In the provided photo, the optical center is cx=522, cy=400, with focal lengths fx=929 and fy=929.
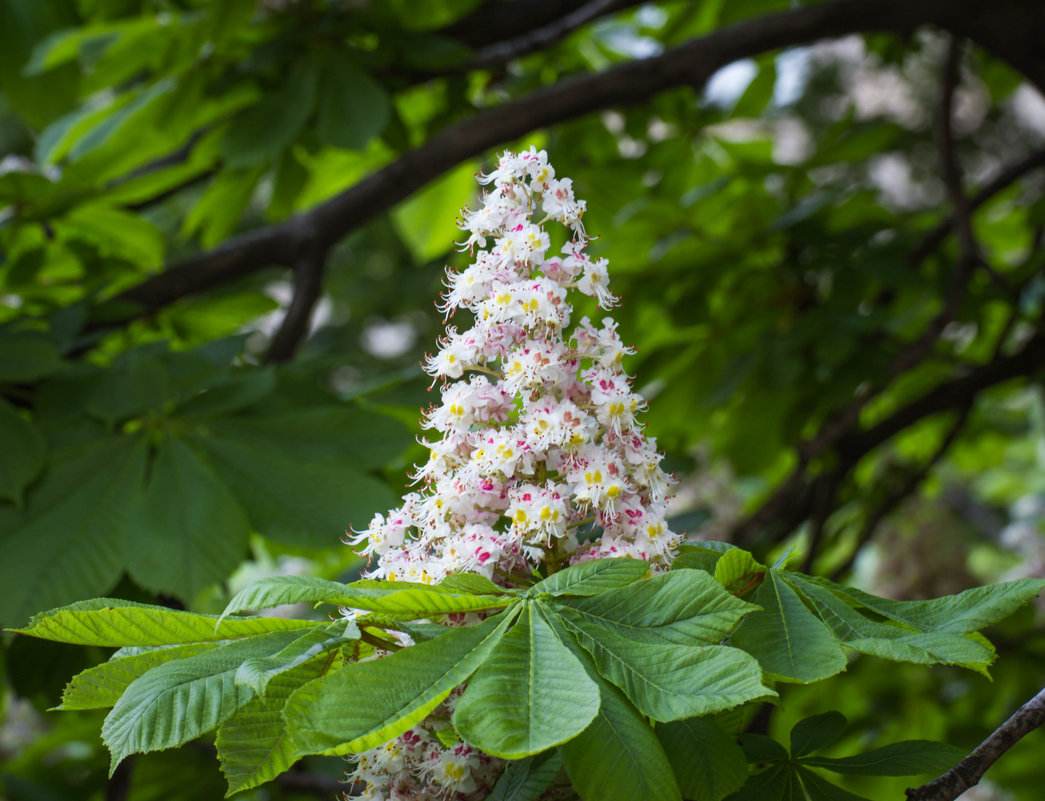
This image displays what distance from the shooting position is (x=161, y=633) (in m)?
0.76

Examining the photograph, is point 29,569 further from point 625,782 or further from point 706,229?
point 706,229

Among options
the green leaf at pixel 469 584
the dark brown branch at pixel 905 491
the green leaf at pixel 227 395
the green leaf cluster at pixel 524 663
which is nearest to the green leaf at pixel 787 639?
the green leaf cluster at pixel 524 663

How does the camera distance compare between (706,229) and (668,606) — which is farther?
(706,229)

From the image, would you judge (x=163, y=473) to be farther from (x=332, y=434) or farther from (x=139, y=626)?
(x=139, y=626)

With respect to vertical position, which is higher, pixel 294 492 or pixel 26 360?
pixel 26 360

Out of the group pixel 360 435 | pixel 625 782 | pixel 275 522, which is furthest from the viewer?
pixel 360 435

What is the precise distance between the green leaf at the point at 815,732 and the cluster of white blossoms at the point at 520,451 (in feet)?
0.73

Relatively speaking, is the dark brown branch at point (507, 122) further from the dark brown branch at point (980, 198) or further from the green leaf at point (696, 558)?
the green leaf at point (696, 558)

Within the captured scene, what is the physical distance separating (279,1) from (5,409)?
1384 millimetres

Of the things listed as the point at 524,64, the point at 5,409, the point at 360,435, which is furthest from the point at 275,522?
the point at 524,64

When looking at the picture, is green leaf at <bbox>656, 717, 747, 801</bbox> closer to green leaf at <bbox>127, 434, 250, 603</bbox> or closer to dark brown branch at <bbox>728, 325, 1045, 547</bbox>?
green leaf at <bbox>127, 434, 250, 603</bbox>

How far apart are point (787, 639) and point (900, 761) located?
0.79 ft

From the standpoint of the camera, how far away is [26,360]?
163cm

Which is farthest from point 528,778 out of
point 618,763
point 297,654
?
point 297,654
